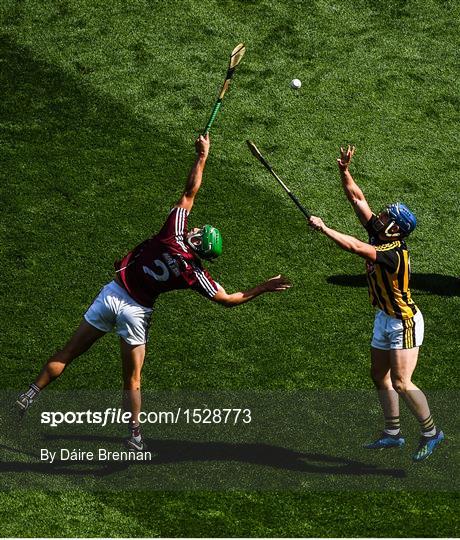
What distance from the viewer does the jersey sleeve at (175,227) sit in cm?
1012

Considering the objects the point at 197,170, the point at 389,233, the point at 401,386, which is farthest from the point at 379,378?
the point at 197,170

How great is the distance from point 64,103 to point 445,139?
5.04 metres

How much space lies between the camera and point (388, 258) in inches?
395

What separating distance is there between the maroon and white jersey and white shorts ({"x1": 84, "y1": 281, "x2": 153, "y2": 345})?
78mm

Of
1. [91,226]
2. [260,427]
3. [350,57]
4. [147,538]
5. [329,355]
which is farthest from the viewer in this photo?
[350,57]

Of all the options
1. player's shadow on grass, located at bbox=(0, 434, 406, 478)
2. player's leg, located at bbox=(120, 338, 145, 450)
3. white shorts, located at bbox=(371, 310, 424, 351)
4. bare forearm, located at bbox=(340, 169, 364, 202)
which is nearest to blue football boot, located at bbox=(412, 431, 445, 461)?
player's shadow on grass, located at bbox=(0, 434, 406, 478)

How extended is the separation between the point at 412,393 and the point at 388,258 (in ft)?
3.88

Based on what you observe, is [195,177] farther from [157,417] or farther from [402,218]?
[157,417]

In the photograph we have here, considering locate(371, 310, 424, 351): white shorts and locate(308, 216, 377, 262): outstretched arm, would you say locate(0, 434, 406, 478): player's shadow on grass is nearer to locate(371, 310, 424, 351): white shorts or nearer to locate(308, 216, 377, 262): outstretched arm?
locate(371, 310, 424, 351): white shorts

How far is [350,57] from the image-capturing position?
55.7 feet

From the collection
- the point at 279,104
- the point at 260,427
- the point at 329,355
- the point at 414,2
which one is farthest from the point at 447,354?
the point at 414,2

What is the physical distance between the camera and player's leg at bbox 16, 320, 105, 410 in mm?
10195

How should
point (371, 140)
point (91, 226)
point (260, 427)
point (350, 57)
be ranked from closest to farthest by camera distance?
point (260, 427) → point (91, 226) → point (371, 140) → point (350, 57)

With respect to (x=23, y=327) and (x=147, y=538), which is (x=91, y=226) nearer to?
(x=23, y=327)
